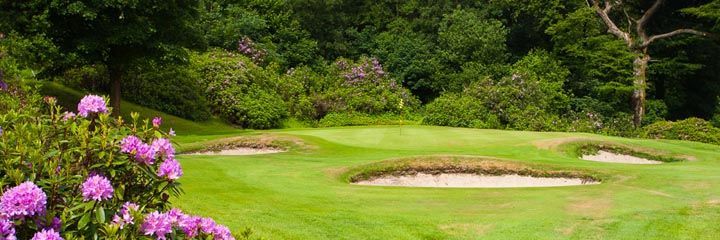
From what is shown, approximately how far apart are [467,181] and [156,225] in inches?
431

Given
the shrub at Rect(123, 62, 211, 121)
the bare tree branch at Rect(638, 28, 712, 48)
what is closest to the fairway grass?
the shrub at Rect(123, 62, 211, 121)

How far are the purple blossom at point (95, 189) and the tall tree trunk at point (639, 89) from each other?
34.4 metres

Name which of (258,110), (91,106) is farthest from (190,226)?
(258,110)

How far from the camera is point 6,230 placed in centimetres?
275

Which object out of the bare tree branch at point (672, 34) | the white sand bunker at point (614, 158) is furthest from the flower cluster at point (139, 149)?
the bare tree branch at point (672, 34)

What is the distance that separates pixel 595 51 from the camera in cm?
3506

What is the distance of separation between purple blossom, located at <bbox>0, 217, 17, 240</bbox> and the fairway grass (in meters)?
3.94

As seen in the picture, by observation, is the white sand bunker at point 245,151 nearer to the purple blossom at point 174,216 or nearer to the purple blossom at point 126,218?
the purple blossom at point 174,216

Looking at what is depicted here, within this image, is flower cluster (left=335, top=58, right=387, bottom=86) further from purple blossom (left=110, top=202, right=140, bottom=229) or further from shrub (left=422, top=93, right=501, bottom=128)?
purple blossom (left=110, top=202, right=140, bottom=229)

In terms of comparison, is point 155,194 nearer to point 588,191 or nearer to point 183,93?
point 588,191

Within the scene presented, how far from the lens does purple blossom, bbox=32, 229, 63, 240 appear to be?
271 cm

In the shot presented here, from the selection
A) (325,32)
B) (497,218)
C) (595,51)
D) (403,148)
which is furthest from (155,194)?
(325,32)

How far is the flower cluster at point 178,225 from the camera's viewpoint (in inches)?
119

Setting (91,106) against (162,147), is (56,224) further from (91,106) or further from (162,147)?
(91,106)
